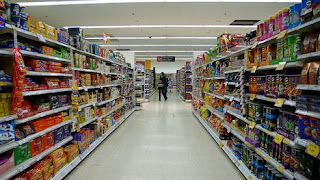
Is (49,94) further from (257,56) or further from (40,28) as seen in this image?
(257,56)

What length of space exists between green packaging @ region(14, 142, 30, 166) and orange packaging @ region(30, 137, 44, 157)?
0.20ft

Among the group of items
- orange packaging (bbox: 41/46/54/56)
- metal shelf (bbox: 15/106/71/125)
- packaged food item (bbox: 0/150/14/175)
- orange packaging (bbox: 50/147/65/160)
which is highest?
orange packaging (bbox: 41/46/54/56)

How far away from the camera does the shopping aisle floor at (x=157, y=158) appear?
2846mm

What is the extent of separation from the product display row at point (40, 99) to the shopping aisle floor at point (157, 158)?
1.20 feet

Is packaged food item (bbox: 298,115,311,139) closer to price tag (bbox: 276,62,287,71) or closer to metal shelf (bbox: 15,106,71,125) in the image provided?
price tag (bbox: 276,62,287,71)

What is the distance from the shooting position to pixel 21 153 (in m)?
2.10

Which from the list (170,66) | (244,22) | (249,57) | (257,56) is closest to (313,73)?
(257,56)

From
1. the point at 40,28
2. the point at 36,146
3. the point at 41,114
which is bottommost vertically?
the point at 36,146

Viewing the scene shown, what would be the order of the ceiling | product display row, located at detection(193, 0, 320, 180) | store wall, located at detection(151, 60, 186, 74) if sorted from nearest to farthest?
product display row, located at detection(193, 0, 320, 180), the ceiling, store wall, located at detection(151, 60, 186, 74)

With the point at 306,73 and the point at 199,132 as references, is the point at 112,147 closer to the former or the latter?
the point at 199,132

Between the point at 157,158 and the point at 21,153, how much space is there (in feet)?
6.84

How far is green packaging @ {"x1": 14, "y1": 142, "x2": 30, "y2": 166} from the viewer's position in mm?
2032

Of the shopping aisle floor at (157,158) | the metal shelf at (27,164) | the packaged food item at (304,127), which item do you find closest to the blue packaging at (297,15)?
the packaged food item at (304,127)

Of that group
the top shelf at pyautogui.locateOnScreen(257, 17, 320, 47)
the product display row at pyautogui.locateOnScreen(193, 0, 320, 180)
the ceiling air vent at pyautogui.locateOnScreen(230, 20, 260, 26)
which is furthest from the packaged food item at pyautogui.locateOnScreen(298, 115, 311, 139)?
the ceiling air vent at pyautogui.locateOnScreen(230, 20, 260, 26)
